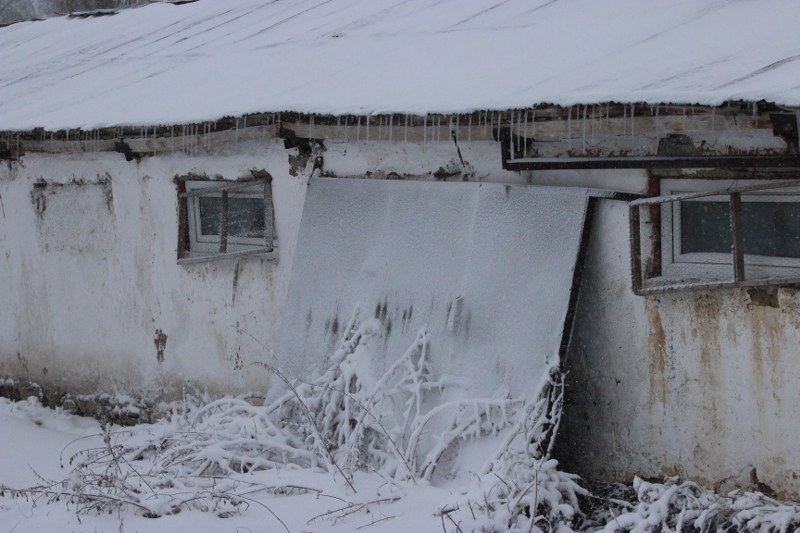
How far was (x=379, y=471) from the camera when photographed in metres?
6.29

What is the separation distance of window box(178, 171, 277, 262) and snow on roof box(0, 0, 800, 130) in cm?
62

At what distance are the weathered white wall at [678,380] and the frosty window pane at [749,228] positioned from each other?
27 cm

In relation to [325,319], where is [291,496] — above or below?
below

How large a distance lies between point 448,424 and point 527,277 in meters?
0.93

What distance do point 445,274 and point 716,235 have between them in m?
1.57

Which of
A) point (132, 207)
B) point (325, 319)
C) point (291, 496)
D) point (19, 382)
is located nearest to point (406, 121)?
point (325, 319)

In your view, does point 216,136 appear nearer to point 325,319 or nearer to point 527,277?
point 325,319

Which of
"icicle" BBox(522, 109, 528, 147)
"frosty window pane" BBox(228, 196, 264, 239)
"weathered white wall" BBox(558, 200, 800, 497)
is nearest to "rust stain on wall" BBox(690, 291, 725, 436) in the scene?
"weathered white wall" BBox(558, 200, 800, 497)

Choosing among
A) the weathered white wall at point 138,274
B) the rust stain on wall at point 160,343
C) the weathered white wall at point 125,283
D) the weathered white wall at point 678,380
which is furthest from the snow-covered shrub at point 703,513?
the rust stain on wall at point 160,343

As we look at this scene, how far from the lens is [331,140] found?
7305mm

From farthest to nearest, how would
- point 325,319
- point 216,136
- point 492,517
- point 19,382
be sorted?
point 19,382 → point 216,136 → point 325,319 → point 492,517

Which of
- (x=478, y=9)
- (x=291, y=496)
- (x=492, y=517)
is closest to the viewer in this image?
(x=492, y=517)

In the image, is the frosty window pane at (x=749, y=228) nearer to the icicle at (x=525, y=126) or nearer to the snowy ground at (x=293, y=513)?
the icicle at (x=525, y=126)

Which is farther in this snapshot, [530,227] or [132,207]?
[132,207]
